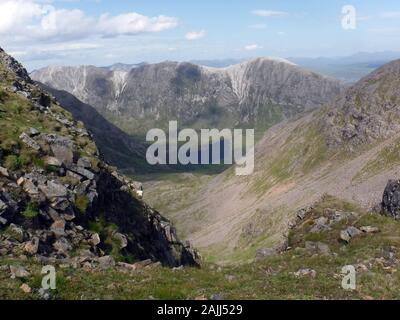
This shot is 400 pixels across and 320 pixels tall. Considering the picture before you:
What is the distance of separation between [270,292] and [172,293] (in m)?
4.84

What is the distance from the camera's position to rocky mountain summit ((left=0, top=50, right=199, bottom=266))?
30.3 metres

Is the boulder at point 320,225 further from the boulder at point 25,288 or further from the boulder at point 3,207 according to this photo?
the boulder at point 25,288

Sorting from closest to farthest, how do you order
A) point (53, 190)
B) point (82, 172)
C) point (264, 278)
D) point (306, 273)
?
point (264, 278) → point (306, 273) → point (53, 190) → point (82, 172)

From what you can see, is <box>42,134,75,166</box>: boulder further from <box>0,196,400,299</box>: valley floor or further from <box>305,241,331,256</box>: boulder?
<box>305,241,331,256</box>: boulder

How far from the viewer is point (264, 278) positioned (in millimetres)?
25984

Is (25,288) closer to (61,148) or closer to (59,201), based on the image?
(59,201)

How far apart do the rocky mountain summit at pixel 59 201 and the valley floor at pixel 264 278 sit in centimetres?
383

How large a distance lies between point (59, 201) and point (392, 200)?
1548 inches

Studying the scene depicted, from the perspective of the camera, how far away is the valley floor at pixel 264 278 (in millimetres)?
21578

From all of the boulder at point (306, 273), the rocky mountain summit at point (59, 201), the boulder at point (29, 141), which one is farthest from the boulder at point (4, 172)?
the boulder at point (306, 273)

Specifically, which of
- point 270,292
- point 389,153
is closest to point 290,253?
point 270,292

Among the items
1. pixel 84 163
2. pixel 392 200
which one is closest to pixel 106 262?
pixel 84 163

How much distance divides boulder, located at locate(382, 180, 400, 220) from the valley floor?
783 inches

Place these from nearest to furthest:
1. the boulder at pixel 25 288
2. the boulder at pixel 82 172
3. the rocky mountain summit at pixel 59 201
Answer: the boulder at pixel 25 288 < the rocky mountain summit at pixel 59 201 < the boulder at pixel 82 172
